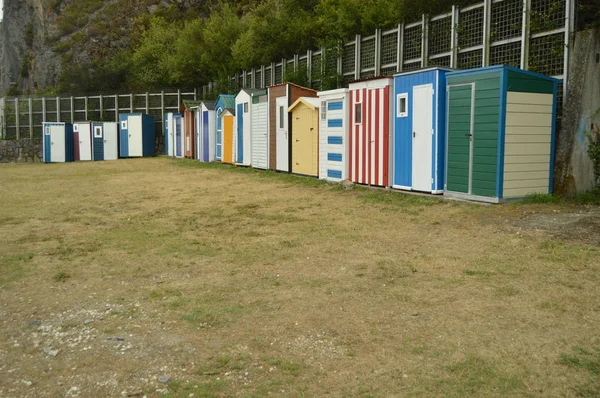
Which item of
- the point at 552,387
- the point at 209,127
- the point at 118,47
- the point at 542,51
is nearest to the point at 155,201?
the point at 542,51

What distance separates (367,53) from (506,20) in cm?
631

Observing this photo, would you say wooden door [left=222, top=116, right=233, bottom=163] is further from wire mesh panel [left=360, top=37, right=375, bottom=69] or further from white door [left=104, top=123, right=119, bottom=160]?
white door [left=104, top=123, right=119, bottom=160]

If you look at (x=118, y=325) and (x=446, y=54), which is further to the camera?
(x=446, y=54)

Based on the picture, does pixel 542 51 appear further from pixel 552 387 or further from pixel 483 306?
pixel 552 387

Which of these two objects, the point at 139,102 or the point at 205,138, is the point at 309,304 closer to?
the point at 205,138

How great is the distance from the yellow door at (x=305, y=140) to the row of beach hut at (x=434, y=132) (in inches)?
1.1

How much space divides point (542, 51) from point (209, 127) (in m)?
17.1

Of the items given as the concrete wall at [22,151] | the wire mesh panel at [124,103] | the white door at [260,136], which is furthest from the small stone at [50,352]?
the concrete wall at [22,151]

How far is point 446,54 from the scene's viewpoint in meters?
13.4

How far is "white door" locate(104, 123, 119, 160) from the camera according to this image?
33344 millimetres

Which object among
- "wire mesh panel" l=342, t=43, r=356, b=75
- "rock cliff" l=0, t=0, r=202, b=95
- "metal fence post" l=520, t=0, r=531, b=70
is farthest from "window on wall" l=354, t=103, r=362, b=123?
"rock cliff" l=0, t=0, r=202, b=95

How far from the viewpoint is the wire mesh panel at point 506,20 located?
11.1 metres

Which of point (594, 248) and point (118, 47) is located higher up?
point (118, 47)

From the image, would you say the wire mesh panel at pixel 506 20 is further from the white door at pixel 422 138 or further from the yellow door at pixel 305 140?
the yellow door at pixel 305 140
